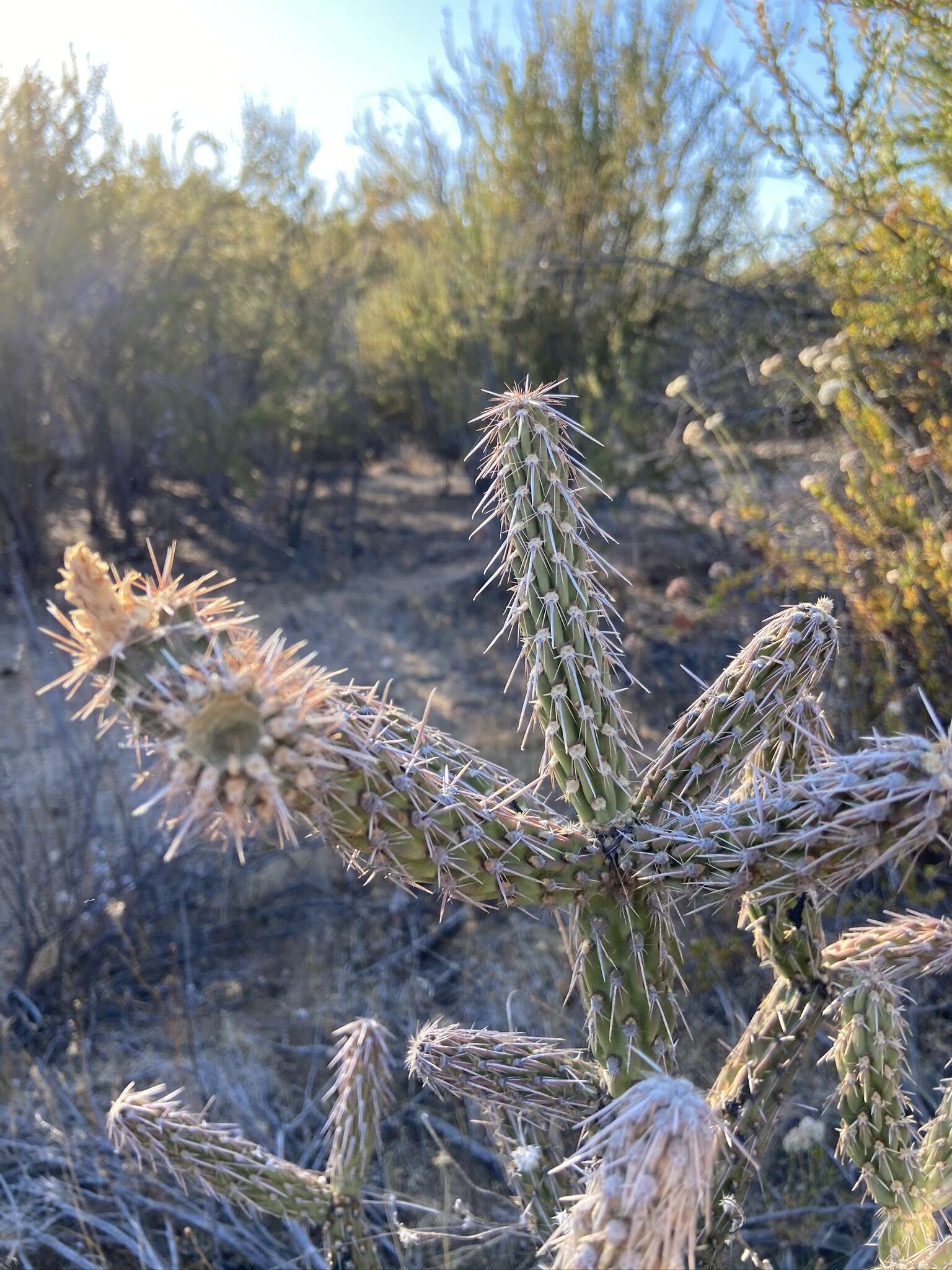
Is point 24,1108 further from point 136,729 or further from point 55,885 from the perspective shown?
point 136,729

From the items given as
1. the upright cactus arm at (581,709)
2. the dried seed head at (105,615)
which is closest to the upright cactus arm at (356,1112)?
the upright cactus arm at (581,709)

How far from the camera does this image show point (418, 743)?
4.16ft

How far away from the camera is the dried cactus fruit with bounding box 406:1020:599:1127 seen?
156cm

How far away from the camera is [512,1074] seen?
158 centimetres

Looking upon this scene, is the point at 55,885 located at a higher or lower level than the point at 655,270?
lower

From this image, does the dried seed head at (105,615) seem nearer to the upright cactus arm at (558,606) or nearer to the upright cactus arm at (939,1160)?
the upright cactus arm at (558,606)

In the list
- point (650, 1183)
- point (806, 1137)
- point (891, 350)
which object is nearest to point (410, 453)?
point (891, 350)

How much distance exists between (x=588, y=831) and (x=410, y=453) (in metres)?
8.66

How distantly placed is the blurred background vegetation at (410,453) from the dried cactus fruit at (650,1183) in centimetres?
159

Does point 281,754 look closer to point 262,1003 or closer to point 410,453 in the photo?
point 262,1003

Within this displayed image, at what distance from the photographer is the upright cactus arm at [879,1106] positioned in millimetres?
1516

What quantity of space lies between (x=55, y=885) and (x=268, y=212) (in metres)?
6.84

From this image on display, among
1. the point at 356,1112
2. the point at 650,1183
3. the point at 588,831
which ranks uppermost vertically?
the point at 588,831

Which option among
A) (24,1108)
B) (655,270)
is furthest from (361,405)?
(24,1108)
